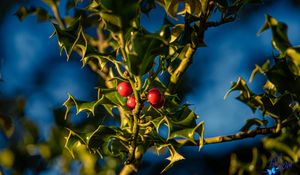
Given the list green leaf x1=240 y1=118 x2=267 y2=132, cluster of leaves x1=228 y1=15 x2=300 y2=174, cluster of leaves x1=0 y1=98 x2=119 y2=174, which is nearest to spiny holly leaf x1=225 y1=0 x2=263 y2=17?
cluster of leaves x1=228 y1=15 x2=300 y2=174

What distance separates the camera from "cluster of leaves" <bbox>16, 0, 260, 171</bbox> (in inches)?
36.7

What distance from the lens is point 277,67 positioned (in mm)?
1077

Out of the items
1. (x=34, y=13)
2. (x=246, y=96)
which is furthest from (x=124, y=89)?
(x=34, y=13)

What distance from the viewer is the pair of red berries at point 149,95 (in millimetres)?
1080

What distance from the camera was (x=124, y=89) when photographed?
1.11 meters

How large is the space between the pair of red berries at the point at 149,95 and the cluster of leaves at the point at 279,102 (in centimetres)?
18

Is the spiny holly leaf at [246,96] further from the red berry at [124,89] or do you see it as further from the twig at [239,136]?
the red berry at [124,89]

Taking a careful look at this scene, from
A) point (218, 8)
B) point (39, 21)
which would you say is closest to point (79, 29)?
point (218, 8)

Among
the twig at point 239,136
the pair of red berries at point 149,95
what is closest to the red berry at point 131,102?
the pair of red berries at point 149,95

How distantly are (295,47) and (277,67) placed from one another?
0.14 metres

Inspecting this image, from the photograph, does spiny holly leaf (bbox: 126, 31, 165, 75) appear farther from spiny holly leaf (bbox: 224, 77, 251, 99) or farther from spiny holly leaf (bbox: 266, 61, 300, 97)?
spiny holly leaf (bbox: 224, 77, 251, 99)

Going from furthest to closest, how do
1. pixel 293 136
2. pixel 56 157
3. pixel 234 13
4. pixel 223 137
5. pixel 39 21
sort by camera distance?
pixel 39 21 → pixel 234 13 → pixel 223 137 → pixel 293 136 → pixel 56 157

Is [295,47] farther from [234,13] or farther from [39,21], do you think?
[39,21]

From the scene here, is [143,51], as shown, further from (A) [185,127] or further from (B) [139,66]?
(A) [185,127]
